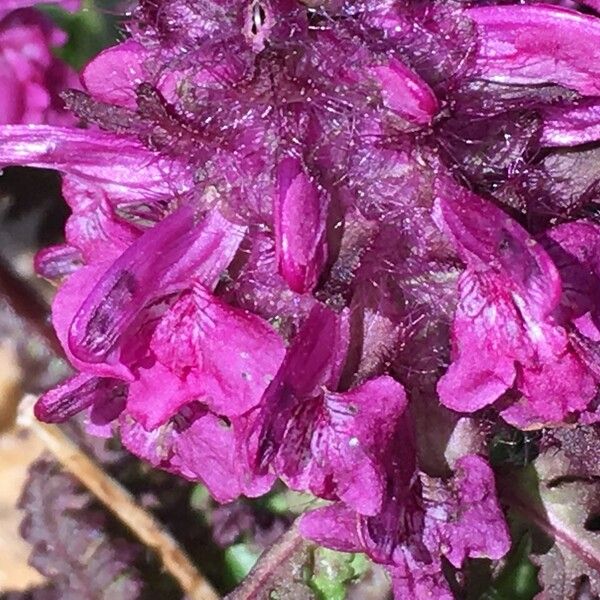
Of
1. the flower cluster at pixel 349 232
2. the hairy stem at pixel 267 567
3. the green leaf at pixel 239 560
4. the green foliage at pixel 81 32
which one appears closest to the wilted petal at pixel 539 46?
the flower cluster at pixel 349 232

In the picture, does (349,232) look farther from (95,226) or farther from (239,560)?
(239,560)

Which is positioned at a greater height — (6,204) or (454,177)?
(454,177)

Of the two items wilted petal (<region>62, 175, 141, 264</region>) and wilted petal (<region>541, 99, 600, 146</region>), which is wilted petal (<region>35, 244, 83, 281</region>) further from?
wilted petal (<region>541, 99, 600, 146</region>)

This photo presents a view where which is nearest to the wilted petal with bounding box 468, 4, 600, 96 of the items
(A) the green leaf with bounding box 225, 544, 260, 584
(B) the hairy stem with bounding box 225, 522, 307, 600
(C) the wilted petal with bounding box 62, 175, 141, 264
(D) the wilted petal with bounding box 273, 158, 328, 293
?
(D) the wilted petal with bounding box 273, 158, 328, 293

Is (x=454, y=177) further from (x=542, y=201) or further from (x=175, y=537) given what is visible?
(x=175, y=537)

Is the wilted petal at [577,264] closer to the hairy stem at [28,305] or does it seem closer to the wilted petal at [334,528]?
the wilted petal at [334,528]

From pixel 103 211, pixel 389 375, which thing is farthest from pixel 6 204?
pixel 389 375
